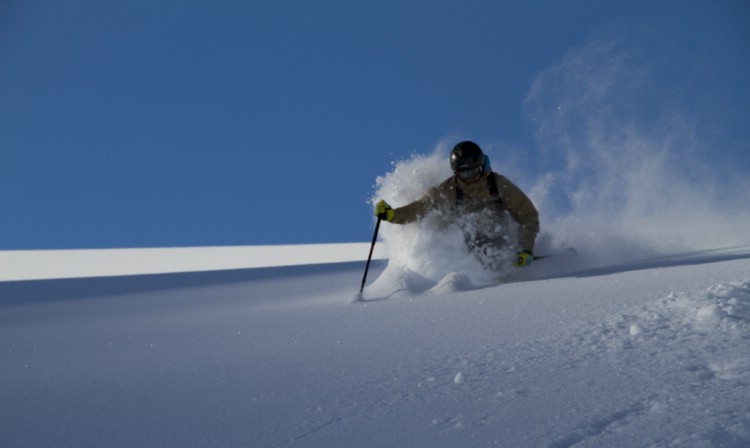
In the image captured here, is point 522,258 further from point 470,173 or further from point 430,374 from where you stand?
point 430,374

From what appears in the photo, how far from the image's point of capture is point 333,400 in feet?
6.48

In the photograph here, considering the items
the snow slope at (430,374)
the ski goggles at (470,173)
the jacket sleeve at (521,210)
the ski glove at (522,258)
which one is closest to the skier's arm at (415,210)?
the ski goggles at (470,173)

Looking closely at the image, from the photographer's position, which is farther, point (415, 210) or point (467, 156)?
point (415, 210)

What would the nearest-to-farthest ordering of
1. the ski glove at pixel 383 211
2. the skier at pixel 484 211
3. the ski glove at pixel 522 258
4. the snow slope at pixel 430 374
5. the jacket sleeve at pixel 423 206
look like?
the snow slope at pixel 430 374
the ski glove at pixel 522 258
the skier at pixel 484 211
the ski glove at pixel 383 211
the jacket sleeve at pixel 423 206

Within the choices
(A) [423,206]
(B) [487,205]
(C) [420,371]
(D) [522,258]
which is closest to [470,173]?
(B) [487,205]

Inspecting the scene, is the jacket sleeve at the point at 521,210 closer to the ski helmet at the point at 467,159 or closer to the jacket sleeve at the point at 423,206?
the ski helmet at the point at 467,159

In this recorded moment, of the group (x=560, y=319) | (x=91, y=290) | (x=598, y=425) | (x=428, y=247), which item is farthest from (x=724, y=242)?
(x=91, y=290)

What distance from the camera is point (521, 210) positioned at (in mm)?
5574

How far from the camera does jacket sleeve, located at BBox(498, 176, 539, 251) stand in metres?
5.52

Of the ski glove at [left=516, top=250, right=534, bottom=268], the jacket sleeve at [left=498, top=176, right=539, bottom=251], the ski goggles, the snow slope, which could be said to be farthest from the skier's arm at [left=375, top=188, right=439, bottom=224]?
the snow slope

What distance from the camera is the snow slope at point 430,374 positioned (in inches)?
64.5

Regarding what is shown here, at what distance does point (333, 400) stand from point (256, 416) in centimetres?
26

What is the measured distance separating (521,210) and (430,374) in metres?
3.70

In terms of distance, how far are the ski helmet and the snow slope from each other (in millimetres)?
1520
